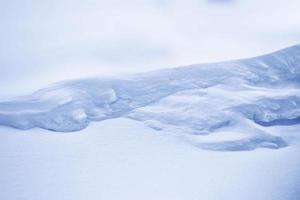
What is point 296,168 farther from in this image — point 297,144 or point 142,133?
point 142,133

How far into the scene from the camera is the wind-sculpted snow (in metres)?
3.31

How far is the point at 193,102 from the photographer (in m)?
3.47

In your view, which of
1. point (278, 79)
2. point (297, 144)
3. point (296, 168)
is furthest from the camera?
point (278, 79)

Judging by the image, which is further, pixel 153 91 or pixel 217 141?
pixel 153 91

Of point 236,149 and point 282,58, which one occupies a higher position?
point 282,58

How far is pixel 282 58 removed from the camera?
3.69 meters

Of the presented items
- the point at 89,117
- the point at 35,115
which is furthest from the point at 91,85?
the point at 35,115

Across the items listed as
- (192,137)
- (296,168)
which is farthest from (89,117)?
(296,168)

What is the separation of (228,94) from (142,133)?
80 centimetres

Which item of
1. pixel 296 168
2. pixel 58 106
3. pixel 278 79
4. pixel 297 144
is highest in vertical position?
pixel 278 79

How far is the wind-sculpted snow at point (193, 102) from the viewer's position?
130 inches

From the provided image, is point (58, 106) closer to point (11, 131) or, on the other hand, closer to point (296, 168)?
point (11, 131)

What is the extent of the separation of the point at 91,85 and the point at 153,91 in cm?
51

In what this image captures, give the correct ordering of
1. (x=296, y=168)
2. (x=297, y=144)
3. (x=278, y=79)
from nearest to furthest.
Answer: (x=296, y=168) → (x=297, y=144) → (x=278, y=79)
